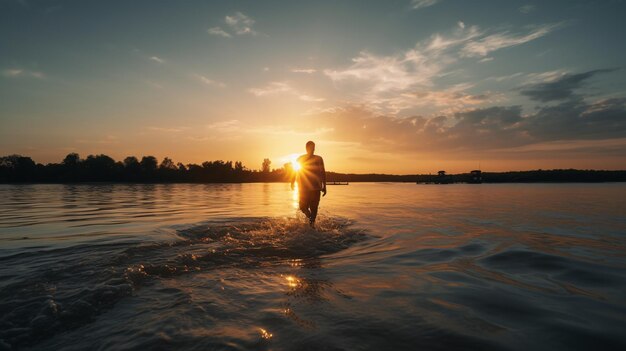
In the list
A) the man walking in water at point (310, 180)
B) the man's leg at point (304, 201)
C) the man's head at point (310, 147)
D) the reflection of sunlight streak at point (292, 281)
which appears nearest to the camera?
the reflection of sunlight streak at point (292, 281)

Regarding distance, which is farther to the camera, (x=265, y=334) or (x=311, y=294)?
(x=311, y=294)

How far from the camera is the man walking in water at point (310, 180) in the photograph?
11031mm

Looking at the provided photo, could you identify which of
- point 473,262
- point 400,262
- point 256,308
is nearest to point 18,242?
point 256,308

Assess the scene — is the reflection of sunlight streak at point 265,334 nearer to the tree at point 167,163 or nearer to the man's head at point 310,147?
the man's head at point 310,147

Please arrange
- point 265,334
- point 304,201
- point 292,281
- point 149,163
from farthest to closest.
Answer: point 149,163 → point 304,201 → point 292,281 → point 265,334

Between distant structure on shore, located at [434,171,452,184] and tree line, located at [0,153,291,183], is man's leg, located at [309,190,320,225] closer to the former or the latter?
tree line, located at [0,153,291,183]

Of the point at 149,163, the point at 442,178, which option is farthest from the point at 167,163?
the point at 442,178

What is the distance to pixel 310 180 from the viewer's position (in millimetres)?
11102

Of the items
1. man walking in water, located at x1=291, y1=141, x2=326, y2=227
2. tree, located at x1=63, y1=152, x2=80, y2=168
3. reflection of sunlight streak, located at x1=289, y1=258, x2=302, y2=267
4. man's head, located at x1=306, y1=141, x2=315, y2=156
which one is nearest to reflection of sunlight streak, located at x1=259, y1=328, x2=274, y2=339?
reflection of sunlight streak, located at x1=289, y1=258, x2=302, y2=267

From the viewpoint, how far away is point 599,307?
3.84 m

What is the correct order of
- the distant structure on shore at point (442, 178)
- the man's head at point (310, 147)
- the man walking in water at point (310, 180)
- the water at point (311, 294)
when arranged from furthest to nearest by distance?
1. the distant structure on shore at point (442, 178)
2. the man walking in water at point (310, 180)
3. the man's head at point (310, 147)
4. the water at point (311, 294)

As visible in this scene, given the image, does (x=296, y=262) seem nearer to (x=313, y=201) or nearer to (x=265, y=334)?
(x=265, y=334)

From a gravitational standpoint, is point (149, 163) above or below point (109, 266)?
above

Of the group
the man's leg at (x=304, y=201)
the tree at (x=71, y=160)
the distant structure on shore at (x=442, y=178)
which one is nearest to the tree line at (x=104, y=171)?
the tree at (x=71, y=160)
